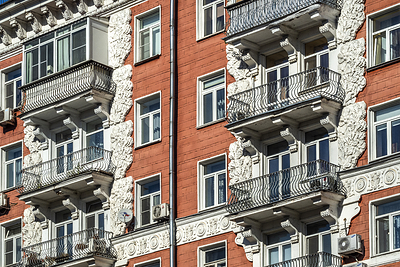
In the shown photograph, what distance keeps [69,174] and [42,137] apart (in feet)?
8.15

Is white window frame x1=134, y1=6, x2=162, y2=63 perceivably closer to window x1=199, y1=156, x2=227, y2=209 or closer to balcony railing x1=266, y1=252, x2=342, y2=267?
window x1=199, y1=156, x2=227, y2=209

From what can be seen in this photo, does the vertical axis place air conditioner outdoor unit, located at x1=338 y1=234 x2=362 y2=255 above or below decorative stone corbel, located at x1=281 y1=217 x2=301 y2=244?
below

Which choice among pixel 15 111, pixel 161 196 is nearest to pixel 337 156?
pixel 161 196

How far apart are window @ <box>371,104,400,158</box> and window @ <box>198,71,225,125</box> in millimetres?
5116

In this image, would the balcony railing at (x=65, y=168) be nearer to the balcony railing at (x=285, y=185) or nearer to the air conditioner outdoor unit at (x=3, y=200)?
the air conditioner outdoor unit at (x=3, y=200)

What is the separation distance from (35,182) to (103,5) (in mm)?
5812

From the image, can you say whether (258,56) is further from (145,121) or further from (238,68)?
(145,121)

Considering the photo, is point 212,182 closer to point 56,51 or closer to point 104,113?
point 104,113

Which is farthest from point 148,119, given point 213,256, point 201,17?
point 213,256

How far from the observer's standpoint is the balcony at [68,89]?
35219 millimetres

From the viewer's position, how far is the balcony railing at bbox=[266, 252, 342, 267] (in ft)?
92.9

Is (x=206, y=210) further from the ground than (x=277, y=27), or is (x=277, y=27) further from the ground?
(x=277, y=27)

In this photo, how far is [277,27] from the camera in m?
31.0

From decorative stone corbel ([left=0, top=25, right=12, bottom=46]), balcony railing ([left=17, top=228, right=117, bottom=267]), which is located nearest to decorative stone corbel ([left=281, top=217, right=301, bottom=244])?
balcony railing ([left=17, top=228, right=117, bottom=267])
